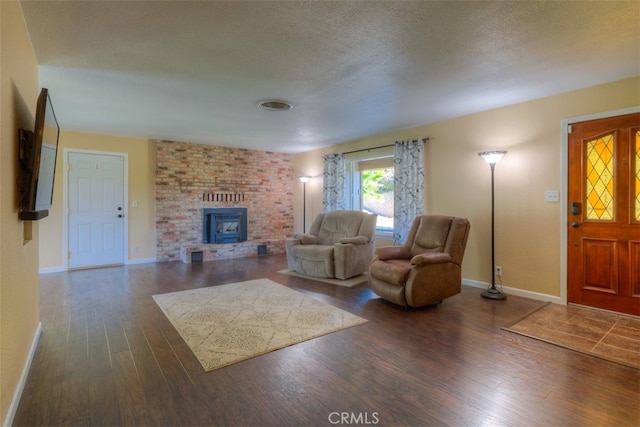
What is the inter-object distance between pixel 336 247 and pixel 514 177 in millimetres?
2507

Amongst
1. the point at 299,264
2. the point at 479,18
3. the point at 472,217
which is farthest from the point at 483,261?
the point at 479,18

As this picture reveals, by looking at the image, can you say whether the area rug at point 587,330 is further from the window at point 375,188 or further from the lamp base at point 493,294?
the window at point 375,188

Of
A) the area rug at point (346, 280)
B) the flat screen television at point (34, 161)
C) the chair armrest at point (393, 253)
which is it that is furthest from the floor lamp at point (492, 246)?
the flat screen television at point (34, 161)

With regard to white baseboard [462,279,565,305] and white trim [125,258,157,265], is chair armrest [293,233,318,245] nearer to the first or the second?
white baseboard [462,279,565,305]

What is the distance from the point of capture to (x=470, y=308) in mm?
3381

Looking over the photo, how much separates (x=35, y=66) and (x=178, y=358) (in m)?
2.63

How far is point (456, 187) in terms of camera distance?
4457 millimetres

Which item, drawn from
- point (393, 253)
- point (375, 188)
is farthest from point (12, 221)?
point (375, 188)

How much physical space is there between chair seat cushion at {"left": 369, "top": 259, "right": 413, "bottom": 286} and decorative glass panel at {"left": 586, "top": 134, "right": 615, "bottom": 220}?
205cm

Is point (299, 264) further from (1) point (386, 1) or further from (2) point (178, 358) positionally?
(1) point (386, 1)

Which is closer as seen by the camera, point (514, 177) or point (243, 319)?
point (243, 319)

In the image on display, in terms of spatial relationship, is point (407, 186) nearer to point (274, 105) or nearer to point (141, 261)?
point (274, 105)

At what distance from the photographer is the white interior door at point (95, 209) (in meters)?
5.36

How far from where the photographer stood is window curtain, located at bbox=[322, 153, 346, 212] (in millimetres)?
6238
